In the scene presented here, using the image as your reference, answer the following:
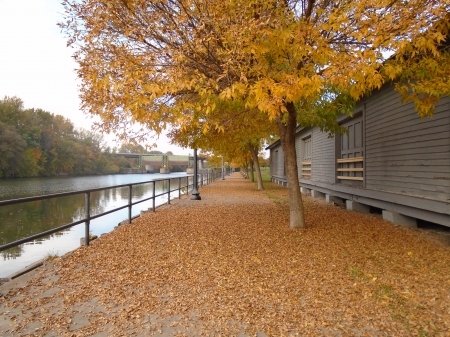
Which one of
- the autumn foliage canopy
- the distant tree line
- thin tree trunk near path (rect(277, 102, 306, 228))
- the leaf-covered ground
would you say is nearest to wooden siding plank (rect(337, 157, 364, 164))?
the leaf-covered ground

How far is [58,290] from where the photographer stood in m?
3.69

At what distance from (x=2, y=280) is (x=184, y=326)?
2519 millimetres

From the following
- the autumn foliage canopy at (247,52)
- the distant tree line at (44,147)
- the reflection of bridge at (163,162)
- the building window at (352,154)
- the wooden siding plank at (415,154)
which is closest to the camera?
the autumn foliage canopy at (247,52)

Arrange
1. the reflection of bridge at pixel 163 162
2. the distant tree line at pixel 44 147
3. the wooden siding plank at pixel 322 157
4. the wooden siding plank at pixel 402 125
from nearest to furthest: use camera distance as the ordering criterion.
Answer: the wooden siding plank at pixel 402 125 → the wooden siding plank at pixel 322 157 → the distant tree line at pixel 44 147 → the reflection of bridge at pixel 163 162

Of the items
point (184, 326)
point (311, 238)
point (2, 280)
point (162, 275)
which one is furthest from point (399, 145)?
point (2, 280)

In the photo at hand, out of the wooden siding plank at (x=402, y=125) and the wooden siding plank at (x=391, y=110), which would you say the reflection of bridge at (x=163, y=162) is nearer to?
the wooden siding plank at (x=391, y=110)

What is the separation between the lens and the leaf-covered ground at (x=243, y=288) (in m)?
2.84

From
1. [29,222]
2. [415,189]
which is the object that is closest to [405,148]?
[415,189]

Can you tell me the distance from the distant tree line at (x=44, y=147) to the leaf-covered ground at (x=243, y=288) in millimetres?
42656

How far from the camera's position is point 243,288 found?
3.69 m

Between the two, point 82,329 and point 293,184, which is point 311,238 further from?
point 82,329

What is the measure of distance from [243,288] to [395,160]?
18.9 feet

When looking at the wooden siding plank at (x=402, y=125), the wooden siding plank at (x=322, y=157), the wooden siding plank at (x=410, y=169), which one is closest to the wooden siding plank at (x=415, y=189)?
the wooden siding plank at (x=410, y=169)

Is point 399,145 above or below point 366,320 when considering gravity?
above
